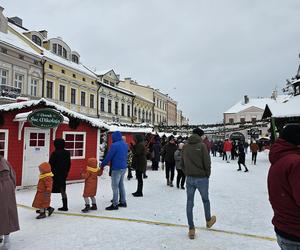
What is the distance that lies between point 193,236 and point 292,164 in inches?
118

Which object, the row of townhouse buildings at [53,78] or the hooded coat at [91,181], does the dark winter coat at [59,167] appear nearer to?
the hooded coat at [91,181]

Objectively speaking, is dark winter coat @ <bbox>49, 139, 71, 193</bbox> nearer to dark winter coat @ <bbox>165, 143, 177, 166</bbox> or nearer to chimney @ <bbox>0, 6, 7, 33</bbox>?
dark winter coat @ <bbox>165, 143, 177, 166</bbox>

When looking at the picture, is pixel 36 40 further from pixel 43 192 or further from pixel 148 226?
pixel 148 226

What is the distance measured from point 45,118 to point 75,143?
2.05 m

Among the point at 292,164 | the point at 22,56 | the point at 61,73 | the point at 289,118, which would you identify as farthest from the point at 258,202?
the point at 61,73

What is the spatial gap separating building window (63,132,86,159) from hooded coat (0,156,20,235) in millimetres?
6846

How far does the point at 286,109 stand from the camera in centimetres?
2116

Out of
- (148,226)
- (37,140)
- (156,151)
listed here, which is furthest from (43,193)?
(156,151)

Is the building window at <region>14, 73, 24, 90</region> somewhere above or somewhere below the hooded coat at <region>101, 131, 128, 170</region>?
above

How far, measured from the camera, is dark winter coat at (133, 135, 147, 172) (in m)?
8.39

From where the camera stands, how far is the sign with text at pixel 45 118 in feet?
30.7

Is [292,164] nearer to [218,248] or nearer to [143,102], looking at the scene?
[218,248]

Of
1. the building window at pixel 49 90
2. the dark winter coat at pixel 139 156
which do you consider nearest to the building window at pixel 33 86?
the building window at pixel 49 90

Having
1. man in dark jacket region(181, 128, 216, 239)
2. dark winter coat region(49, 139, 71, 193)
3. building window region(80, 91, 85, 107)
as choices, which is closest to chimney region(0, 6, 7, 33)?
building window region(80, 91, 85, 107)
